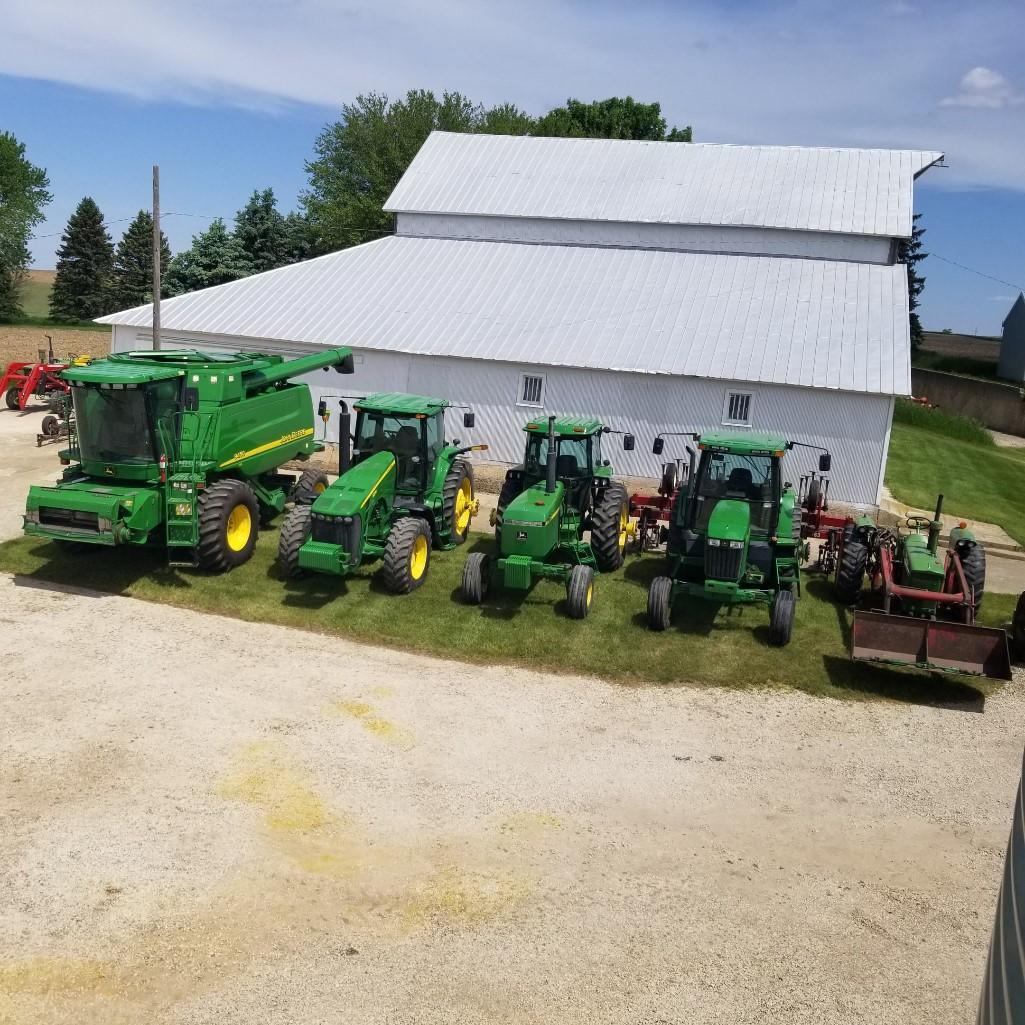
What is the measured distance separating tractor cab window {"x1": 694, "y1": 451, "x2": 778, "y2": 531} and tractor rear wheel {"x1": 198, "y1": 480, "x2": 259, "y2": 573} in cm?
690

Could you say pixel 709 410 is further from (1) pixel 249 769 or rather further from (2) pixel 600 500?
(1) pixel 249 769

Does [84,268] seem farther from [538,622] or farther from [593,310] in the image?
[538,622]

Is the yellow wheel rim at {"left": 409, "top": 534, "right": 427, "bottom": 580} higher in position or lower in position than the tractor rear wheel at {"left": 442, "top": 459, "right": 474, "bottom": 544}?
lower

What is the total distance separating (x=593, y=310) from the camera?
2462cm

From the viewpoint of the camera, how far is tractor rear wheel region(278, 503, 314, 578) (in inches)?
581

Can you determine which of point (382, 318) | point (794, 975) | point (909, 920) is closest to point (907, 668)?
point (909, 920)

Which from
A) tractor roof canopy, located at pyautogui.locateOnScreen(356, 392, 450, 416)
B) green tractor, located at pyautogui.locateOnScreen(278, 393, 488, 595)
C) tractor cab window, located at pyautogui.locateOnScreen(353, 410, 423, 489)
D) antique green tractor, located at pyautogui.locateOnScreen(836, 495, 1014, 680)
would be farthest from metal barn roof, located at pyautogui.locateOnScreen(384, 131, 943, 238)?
tractor cab window, located at pyautogui.locateOnScreen(353, 410, 423, 489)

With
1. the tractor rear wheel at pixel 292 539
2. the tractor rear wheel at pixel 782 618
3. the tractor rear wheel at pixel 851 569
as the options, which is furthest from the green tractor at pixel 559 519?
the tractor rear wheel at pixel 851 569

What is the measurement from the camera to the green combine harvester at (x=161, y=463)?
555 inches

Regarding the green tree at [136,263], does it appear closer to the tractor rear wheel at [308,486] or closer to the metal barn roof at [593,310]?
the metal barn roof at [593,310]

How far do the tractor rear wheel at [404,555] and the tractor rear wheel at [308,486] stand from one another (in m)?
2.74

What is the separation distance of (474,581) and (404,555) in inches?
43.1

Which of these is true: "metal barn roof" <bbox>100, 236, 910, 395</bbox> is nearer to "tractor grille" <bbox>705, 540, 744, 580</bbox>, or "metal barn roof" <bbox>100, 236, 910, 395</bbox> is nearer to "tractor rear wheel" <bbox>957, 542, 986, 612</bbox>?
"tractor rear wheel" <bbox>957, 542, 986, 612</bbox>

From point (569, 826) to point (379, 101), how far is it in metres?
55.4
